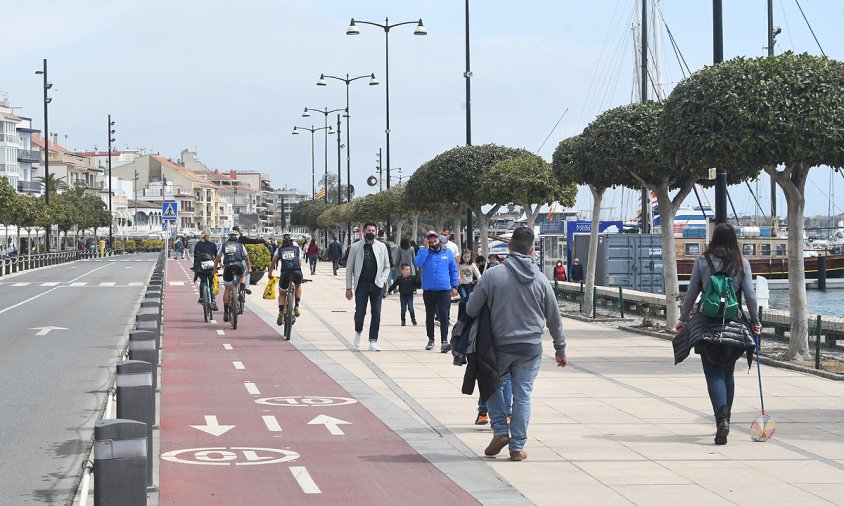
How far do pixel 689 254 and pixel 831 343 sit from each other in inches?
1284

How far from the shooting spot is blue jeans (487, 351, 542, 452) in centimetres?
911

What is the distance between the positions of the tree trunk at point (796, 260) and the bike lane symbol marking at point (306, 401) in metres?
6.54

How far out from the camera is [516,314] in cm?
930

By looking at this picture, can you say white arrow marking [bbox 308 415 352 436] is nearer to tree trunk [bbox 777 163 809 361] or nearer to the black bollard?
tree trunk [bbox 777 163 809 361]

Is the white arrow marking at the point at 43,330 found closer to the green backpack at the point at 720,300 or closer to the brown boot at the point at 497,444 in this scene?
the brown boot at the point at 497,444

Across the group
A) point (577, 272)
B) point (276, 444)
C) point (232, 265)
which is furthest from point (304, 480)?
point (577, 272)

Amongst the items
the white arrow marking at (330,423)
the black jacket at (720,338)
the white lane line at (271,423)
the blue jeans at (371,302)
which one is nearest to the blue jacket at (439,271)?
the blue jeans at (371,302)

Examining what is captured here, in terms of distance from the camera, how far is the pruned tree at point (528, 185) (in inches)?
1321

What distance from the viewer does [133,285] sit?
4350 cm

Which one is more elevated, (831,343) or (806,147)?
(806,147)

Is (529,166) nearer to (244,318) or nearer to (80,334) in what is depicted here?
(244,318)

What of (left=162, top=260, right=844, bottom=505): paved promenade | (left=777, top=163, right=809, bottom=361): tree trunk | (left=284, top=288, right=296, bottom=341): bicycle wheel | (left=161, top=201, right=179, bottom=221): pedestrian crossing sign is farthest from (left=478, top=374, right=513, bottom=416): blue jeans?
(left=161, top=201, right=179, bottom=221): pedestrian crossing sign

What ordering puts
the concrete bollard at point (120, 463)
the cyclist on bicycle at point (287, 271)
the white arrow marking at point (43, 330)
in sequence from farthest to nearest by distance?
the white arrow marking at point (43, 330)
the cyclist on bicycle at point (287, 271)
the concrete bollard at point (120, 463)

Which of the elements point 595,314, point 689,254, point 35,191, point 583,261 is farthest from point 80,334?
point 35,191
